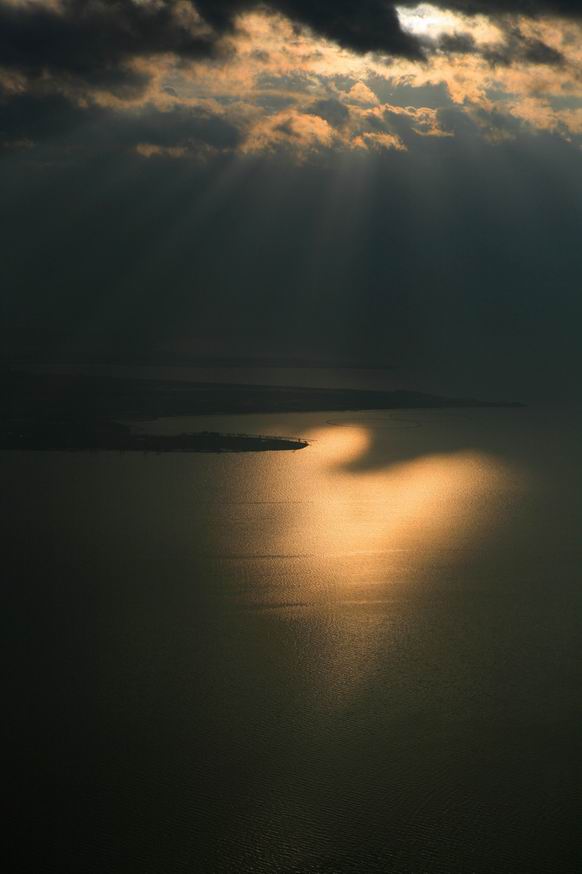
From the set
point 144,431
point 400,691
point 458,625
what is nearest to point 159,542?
point 458,625

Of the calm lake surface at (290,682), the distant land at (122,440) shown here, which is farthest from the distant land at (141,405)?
the calm lake surface at (290,682)

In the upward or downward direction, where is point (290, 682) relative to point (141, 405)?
downward

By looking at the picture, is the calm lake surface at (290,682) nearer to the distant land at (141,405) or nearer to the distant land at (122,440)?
the distant land at (122,440)

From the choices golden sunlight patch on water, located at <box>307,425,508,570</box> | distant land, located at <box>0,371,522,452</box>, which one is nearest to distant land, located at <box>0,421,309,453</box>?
distant land, located at <box>0,371,522,452</box>

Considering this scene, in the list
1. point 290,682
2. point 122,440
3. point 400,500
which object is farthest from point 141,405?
point 290,682

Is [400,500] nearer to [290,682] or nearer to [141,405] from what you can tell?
[290,682]

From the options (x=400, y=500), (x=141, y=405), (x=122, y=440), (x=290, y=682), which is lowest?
(x=290, y=682)
